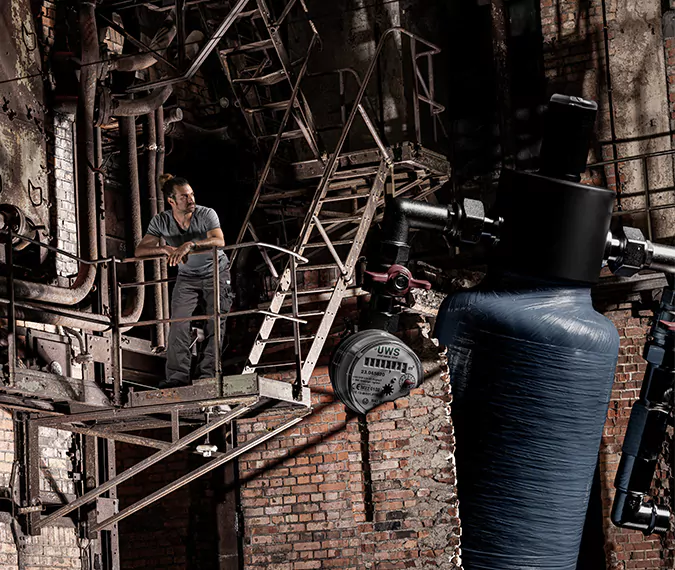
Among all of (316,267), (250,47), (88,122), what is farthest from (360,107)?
(88,122)


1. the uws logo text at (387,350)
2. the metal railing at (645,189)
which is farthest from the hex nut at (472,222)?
the metal railing at (645,189)

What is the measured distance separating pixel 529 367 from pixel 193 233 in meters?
4.31

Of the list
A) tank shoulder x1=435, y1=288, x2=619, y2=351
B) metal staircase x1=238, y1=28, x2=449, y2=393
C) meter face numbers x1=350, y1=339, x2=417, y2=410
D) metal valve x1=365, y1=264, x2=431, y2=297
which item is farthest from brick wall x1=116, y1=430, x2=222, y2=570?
tank shoulder x1=435, y1=288, x2=619, y2=351

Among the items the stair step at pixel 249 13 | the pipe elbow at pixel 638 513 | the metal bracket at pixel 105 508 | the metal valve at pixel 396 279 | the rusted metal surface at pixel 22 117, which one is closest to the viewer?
the metal valve at pixel 396 279

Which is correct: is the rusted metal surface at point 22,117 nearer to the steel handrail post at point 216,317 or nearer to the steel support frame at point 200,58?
the steel support frame at point 200,58

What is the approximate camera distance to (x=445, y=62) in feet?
33.9

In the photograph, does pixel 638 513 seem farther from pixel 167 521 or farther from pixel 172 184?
pixel 167 521

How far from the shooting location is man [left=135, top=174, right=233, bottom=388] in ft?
22.9

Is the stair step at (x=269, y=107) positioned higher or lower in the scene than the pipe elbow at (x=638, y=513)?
higher

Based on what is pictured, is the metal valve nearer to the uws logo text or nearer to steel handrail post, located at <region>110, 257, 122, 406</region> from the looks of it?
the uws logo text

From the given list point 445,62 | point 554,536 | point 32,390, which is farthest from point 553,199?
point 445,62

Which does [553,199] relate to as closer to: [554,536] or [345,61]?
[554,536]

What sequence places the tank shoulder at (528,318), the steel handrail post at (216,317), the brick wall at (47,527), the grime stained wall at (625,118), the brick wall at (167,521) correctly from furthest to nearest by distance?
1. the brick wall at (167,521)
2. the grime stained wall at (625,118)
3. the brick wall at (47,527)
4. the steel handrail post at (216,317)
5. the tank shoulder at (528,318)

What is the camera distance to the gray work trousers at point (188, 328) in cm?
699
